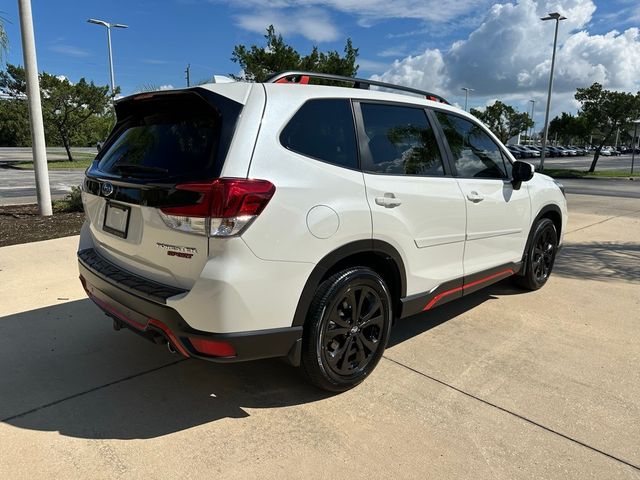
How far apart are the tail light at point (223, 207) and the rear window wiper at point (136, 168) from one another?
32 cm

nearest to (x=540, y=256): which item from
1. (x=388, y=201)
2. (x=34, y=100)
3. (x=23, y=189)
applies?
(x=388, y=201)

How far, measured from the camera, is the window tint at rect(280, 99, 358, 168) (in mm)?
2711

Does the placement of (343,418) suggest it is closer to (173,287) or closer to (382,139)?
(173,287)

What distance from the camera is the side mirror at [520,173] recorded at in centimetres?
425

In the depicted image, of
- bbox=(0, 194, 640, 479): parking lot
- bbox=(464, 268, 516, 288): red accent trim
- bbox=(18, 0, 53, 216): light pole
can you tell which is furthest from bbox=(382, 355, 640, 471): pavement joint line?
bbox=(18, 0, 53, 216): light pole

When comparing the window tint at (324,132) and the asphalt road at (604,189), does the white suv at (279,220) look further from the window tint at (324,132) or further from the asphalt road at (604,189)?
the asphalt road at (604,189)

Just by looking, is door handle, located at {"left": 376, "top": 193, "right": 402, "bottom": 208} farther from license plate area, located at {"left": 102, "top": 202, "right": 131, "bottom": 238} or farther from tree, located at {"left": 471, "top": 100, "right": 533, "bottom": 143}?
tree, located at {"left": 471, "top": 100, "right": 533, "bottom": 143}

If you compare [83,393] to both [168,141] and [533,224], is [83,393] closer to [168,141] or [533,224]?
[168,141]

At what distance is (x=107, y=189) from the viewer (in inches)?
116

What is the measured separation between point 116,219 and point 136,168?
338 mm

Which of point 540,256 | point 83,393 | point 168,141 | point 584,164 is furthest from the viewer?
point 584,164

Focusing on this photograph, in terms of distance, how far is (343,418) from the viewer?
9.36ft

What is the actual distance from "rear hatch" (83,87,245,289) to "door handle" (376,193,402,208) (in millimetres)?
1008

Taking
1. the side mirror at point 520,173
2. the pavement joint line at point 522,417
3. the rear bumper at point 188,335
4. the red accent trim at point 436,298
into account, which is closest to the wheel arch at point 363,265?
the rear bumper at point 188,335
